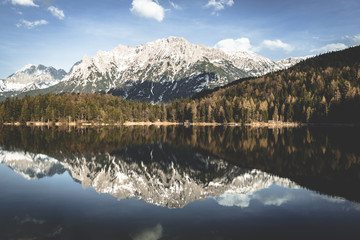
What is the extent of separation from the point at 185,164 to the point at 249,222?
24.7 m

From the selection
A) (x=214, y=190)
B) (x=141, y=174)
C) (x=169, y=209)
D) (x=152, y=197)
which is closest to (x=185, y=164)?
(x=141, y=174)

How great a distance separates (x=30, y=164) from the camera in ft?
146

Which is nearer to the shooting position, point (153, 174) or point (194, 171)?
Result: point (153, 174)

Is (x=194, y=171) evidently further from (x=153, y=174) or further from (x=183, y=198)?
(x=183, y=198)

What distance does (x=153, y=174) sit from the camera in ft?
123

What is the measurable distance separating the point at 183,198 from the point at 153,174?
11.9 metres

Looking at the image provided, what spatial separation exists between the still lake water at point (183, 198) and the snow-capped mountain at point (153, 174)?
128 millimetres

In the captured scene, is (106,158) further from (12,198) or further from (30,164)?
(12,198)

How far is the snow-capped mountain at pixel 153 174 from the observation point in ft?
93.2

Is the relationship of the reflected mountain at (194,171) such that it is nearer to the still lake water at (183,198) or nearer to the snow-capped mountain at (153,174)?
the snow-capped mountain at (153,174)

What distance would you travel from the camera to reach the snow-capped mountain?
28.4 meters

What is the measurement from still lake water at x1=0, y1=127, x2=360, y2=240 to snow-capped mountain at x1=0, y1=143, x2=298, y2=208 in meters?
0.13

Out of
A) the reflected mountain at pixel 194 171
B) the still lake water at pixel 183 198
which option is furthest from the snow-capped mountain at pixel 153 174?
the still lake water at pixel 183 198

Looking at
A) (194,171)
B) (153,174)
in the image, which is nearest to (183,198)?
Answer: (153,174)
